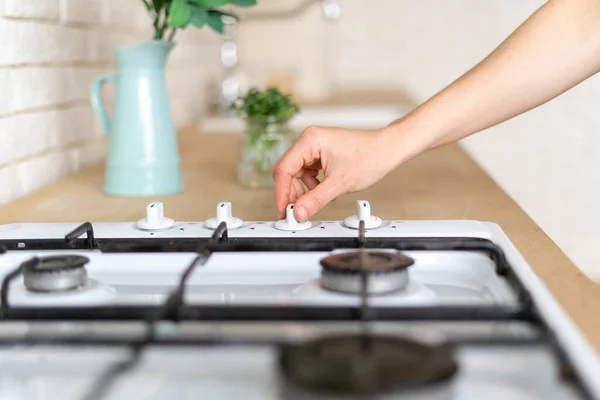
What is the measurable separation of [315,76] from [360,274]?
2.51m

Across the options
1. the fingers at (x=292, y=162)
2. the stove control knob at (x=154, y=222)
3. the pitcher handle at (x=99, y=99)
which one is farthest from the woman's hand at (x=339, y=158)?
the pitcher handle at (x=99, y=99)

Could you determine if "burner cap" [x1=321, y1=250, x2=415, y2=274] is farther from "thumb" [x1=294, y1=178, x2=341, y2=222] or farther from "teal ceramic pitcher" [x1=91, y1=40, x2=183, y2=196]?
"teal ceramic pitcher" [x1=91, y1=40, x2=183, y2=196]

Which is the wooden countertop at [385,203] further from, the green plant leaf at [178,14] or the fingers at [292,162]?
the green plant leaf at [178,14]

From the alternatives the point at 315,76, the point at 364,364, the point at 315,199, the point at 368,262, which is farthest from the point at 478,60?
the point at 364,364

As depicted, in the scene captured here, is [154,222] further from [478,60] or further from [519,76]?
[478,60]

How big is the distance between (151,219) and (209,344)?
15.0 inches

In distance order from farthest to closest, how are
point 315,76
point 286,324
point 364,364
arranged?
point 315,76, point 286,324, point 364,364

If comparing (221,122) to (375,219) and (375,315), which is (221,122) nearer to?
(375,219)

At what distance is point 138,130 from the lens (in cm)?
111

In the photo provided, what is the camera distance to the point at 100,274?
72 centimetres

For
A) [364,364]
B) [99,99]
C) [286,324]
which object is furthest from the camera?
[99,99]

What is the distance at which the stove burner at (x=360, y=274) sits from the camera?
22.9 inches

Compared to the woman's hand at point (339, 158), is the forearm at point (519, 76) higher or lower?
higher

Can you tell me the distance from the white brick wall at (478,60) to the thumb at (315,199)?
8.66 ft
